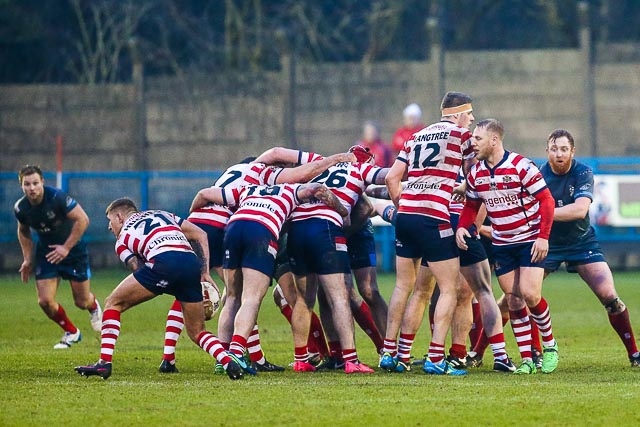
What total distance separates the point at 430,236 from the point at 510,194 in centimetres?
66

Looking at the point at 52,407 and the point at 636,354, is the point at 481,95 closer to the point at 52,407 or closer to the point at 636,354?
the point at 636,354

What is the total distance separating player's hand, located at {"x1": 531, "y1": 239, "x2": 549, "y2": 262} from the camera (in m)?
10.0

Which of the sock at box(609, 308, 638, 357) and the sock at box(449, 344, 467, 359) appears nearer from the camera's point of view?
the sock at box(449, 344, 467, 359)

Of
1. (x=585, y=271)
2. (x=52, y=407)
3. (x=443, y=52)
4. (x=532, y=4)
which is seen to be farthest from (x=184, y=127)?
(x=52, y=407)

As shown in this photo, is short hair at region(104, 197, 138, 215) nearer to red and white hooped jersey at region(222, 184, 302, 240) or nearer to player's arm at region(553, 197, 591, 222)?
red and white hooped jersey at region(222, 184, 302, 240)

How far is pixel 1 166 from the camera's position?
23766 mm

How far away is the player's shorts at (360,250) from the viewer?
37.3 ft

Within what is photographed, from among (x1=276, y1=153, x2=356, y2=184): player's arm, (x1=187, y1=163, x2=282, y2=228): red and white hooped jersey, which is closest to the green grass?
(x1=187, y1=163, x2=282, y2=228): red and white hooped jersey

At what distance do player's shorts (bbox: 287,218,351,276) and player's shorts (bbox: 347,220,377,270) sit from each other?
23.8 inches

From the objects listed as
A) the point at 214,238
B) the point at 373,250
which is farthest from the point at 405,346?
the point at 214,238

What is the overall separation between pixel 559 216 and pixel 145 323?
628 cm

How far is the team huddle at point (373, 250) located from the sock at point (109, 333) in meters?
0.01

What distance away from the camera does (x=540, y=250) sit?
33.0ft

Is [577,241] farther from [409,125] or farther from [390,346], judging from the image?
[409,125]
